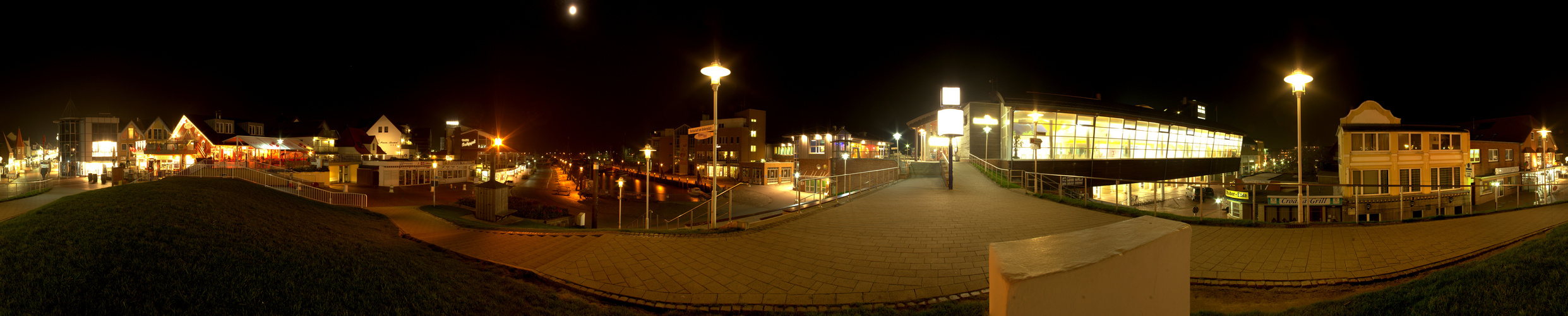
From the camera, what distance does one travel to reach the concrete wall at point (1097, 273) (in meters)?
1.90

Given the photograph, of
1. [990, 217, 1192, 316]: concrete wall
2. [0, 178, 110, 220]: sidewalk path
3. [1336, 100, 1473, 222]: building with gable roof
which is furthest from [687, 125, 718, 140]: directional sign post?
[1336, 100, 1473, 222]: building with gable roof

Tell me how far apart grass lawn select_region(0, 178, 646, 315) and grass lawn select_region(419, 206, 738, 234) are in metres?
2.69

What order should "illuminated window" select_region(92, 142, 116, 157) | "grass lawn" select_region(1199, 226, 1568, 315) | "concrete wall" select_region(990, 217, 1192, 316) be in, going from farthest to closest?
"illuminated window" select_region(92, 142, 116, 157)
"grass lawn" select_region(1199, 226, 1568, 315)
"concrete wall" select_region(990, 217, 1192, 316)

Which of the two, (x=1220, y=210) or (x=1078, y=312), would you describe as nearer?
(x=1078, y=312)

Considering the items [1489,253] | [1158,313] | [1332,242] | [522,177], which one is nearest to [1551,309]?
[1158,313]

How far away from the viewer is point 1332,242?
5848 millimetres

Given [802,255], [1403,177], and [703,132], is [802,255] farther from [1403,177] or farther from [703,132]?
[1403,177]

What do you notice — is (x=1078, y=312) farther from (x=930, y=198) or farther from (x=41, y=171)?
(x=41, y=171)

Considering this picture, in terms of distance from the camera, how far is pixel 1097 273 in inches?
80.5

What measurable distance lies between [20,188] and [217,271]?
24.0 metres

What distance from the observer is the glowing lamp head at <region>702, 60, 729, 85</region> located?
369 inches

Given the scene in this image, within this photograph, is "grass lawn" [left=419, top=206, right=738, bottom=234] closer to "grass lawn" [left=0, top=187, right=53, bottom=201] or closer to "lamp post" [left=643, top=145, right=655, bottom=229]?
"lamp post" [left=643, top=145, right=655, bottom=229]

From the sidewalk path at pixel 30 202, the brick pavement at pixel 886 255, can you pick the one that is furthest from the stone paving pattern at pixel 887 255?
the sidewalk path at pixel 30 202

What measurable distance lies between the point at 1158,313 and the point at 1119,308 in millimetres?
420
